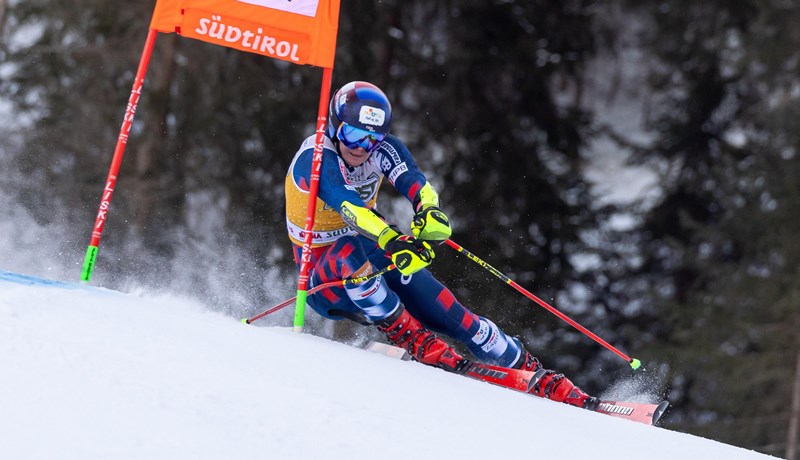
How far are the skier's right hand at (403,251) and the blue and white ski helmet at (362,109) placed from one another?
0.63 metres

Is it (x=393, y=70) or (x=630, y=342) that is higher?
(x=393, y=70)

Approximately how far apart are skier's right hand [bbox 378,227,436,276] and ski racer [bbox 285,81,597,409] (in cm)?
3

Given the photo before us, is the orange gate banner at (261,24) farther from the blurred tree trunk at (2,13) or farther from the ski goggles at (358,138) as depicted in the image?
the blurred tree trunk at (2,13)

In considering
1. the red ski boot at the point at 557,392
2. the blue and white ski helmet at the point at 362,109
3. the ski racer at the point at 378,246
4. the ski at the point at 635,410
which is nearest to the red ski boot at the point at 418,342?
the ski racer at the point at 378,246

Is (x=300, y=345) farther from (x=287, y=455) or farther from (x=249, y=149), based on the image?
(x=249, y=149)

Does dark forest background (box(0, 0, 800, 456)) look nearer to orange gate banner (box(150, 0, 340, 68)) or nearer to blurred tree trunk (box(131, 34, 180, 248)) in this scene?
blurred tree trunk (box(131, 34, 180, 248))

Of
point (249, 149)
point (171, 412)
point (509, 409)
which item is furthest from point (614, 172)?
point (171, 412)

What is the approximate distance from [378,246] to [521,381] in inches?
42.7

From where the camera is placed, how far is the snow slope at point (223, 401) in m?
3.04

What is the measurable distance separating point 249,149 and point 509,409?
10.5 meters

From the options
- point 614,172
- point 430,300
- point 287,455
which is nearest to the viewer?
point 287,455

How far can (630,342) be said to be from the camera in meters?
16.8

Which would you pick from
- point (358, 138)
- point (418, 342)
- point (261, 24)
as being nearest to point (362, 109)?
point (358, 138)

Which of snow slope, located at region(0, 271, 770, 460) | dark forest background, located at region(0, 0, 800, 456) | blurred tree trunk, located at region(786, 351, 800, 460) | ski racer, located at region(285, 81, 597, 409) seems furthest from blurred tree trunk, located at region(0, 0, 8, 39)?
blurred tree trunk, located at region(786, 351, 800, 460)
